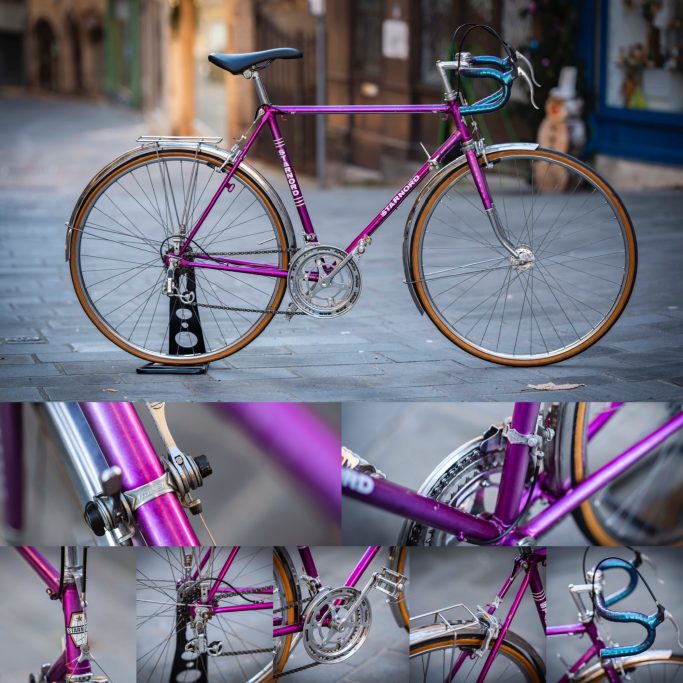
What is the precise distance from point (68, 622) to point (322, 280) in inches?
48.9

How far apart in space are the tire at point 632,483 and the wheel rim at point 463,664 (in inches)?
17.0

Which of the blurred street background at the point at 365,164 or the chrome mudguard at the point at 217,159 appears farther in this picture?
the blurred street background at the point at 365,164

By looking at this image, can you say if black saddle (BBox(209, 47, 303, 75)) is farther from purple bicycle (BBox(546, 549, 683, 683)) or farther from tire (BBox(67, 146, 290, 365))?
purple bicycle (BBox(546, 549, 683, 683))

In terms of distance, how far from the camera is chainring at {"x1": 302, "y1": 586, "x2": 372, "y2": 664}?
12.5 feet

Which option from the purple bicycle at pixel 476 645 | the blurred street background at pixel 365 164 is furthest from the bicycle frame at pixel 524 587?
the blurred street background at pixel 365 164

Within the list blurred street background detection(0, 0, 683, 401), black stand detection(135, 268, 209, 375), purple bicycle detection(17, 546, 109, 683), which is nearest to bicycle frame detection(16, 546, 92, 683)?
purple bicycle detection(17, 546, 109, 683)

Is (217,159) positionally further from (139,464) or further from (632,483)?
(632,483)

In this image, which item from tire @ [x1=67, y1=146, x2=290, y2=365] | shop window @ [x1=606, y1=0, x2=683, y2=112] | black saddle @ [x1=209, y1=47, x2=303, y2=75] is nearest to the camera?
black saddle @ [x1=209, y1=47, x2=303, y2=75]

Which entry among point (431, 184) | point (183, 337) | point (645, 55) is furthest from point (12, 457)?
point (645, 55)

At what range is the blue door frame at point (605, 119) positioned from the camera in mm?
9797

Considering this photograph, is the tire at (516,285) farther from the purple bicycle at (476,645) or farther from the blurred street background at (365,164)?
the purple bicycle at (476,645)

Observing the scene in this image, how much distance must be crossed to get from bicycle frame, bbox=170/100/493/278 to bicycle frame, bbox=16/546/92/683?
3.32 ft

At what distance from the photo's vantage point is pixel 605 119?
1024 cm

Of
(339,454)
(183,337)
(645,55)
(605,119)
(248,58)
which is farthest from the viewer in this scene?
(605,119)
